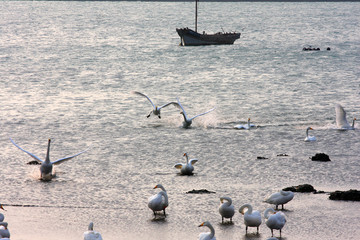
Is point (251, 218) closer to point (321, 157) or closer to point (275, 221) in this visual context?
point (275, 221)

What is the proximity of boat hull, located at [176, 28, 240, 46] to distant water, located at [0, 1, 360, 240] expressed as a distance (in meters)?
15.9

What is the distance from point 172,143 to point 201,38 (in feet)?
200

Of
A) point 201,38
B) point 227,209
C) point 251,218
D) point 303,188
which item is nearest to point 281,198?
point 227,209

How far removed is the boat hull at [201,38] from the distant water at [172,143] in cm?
1594

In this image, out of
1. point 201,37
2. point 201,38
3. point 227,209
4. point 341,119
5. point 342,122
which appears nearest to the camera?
point 227,209

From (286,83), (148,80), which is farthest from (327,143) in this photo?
(148,80)

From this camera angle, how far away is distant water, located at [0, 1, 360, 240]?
17.2 m

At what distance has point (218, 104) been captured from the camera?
41.6 meters

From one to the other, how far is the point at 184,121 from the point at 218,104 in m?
9.61

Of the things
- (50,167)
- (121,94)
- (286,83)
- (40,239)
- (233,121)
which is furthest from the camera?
(286,83)

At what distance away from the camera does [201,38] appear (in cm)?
8800

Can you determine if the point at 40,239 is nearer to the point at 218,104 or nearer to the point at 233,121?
the point at 233,121

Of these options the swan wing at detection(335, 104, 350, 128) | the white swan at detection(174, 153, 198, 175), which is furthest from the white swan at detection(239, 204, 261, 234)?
the swan wing at detection(335, 104, 350, 128)

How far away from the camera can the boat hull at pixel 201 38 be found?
87.6m
